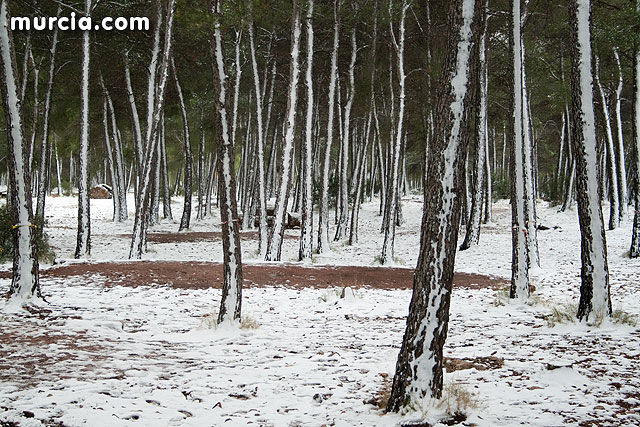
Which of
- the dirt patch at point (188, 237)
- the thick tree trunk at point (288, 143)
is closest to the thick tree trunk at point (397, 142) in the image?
the thick tree trunk at point (288, 143)

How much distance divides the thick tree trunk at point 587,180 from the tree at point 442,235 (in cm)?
346

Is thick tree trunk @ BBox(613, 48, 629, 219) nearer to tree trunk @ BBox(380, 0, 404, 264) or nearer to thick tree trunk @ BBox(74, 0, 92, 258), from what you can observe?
tree trunk @ BBox(380, 0, 404, 264)

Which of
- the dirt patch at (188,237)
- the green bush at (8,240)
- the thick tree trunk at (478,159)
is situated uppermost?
the thick tree trunk at (478,159)

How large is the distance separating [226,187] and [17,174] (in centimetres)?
318

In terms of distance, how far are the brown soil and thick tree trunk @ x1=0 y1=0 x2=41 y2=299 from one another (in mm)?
2544

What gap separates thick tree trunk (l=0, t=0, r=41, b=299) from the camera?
278 inches

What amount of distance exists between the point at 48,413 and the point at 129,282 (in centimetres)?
655

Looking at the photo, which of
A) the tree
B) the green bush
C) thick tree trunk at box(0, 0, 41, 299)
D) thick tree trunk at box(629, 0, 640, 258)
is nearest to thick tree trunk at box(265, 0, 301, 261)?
the green bush

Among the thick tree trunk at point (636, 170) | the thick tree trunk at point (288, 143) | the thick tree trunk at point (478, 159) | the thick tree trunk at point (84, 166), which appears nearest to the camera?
the thick tree trunk at point (636, 170)

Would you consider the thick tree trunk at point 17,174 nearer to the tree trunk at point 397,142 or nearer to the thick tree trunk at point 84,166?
the thick tree trunk at point 84,166

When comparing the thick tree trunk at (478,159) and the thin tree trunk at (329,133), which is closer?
the thin tree trunk at (329,133)

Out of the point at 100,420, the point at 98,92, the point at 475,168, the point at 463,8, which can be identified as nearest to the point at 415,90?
the point at 475,168

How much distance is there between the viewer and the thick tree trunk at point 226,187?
6.66 meters

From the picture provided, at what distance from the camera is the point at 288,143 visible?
14070 mm
